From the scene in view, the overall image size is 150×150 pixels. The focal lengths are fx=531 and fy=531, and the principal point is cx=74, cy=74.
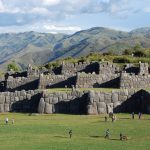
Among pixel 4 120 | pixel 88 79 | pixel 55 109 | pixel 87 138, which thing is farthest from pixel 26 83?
pixel 87 138

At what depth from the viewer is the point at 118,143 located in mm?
32781

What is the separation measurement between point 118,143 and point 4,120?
48.6 feet

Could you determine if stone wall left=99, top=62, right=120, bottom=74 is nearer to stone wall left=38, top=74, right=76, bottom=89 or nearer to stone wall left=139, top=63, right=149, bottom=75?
stone wall left=139, top=63, right=149, bottom=75

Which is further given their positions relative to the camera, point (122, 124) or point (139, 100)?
point (139, 100)

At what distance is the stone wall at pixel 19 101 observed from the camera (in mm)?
50781

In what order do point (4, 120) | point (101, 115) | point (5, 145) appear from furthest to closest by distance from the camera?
point (101, 115) → point (4, 120) → point (5, 145)

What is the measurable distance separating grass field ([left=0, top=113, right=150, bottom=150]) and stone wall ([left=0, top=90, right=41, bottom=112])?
261cm

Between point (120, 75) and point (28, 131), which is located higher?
point (120, 75)

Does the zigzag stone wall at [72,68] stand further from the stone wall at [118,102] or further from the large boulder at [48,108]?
the stone wall at [118,102]

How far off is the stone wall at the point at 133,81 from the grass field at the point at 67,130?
894 cm

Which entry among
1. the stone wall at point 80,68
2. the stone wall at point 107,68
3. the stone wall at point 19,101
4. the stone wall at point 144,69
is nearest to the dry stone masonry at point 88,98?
the stone wall at point 19,101

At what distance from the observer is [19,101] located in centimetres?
5097

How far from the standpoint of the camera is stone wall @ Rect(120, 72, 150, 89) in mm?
56000

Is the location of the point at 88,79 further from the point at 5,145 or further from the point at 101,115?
the point at 5,145
